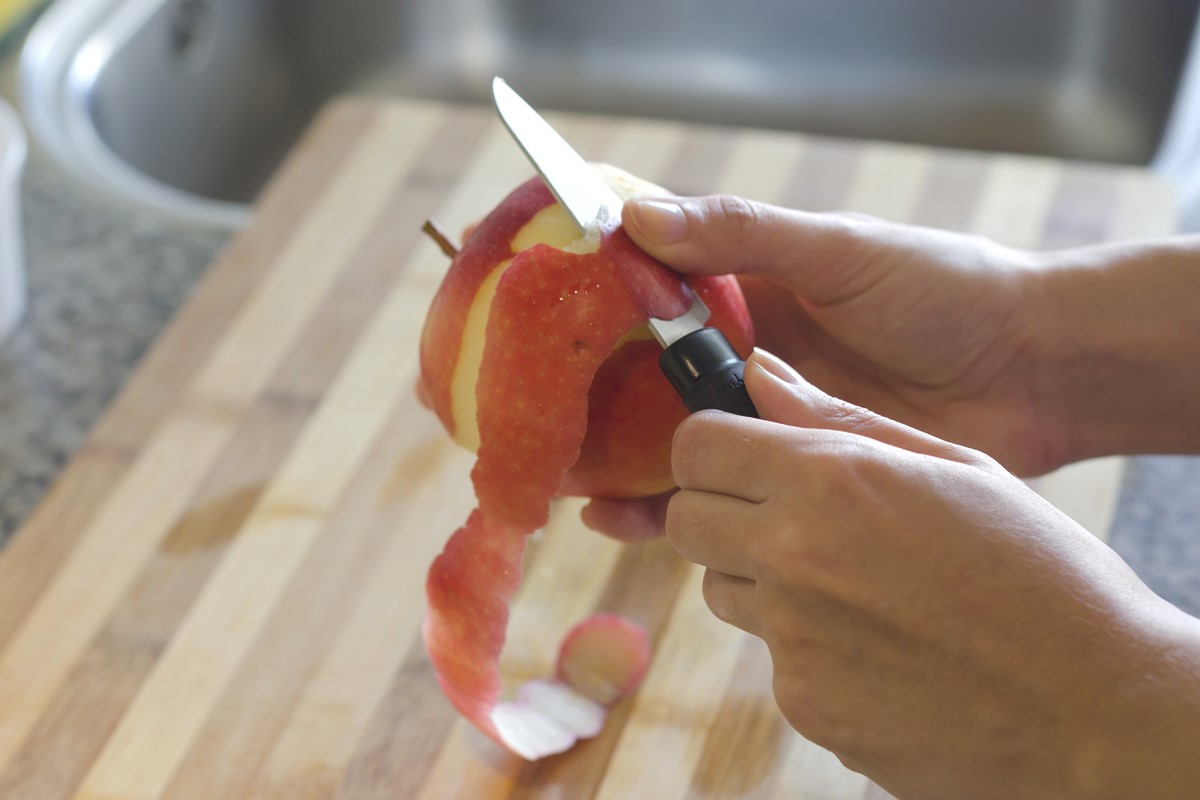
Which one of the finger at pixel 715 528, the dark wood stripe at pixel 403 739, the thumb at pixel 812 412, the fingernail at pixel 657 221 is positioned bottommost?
the dark wood stripe at pixel 403 739

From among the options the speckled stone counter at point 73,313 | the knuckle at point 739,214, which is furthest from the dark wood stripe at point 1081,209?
the speckled stone counter at point 73,313

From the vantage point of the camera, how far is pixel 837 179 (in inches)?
66.2

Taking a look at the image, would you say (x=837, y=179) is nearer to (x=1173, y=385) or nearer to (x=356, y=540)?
(x=1173, y=385)

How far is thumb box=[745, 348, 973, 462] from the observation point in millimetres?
882

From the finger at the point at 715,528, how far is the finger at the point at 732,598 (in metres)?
0.01

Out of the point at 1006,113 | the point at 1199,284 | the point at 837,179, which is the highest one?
the point at 1199,284

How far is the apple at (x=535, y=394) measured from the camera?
0.98 metres

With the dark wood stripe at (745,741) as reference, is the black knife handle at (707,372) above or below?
above

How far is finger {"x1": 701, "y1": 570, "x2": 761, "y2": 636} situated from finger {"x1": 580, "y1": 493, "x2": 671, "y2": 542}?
29 cm

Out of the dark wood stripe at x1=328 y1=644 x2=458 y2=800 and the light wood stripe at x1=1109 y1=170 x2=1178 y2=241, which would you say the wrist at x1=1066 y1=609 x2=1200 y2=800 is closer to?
the dark wood stripe at x1=328 y1=644 x2=458 y2=800

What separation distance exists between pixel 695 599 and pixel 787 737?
18 cm

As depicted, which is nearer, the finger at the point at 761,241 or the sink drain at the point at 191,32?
the finger at the point at 761,241

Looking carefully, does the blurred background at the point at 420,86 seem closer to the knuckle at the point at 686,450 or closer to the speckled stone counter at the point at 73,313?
the speckled stone counter at the point at 73,313

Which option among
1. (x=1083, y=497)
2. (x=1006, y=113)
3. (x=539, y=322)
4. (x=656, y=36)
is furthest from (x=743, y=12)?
(x=539, y=322)
